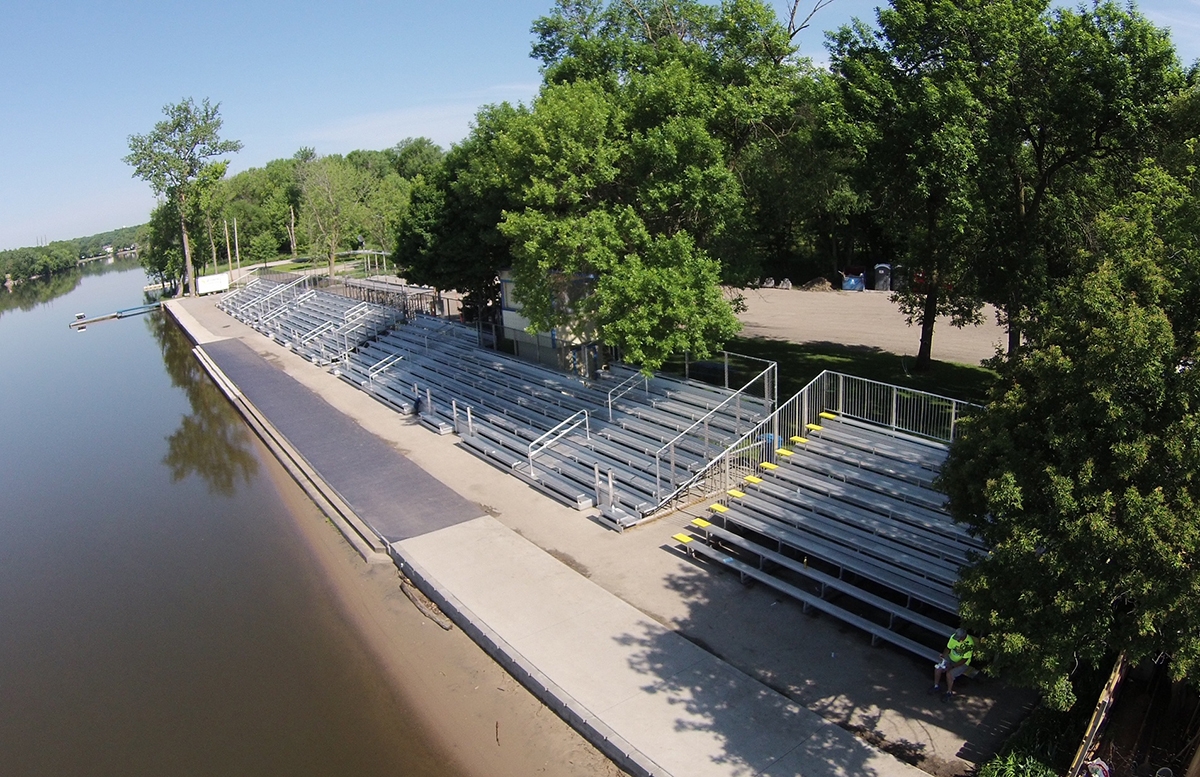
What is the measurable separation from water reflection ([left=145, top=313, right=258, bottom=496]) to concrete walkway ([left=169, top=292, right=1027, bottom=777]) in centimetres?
857

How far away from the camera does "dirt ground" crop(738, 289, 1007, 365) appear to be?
25.5 meters

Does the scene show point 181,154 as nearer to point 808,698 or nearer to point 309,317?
point 309,317

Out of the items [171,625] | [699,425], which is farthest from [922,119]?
[171,625]

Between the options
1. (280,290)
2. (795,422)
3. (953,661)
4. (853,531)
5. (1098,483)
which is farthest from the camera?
(280,290)

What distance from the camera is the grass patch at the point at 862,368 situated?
20.0m

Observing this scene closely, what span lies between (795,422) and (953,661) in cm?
651

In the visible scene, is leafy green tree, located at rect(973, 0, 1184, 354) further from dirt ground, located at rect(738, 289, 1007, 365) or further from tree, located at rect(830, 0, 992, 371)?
dirt ground, located at rect(738, 289, 1007, 365)

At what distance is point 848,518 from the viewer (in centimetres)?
1288

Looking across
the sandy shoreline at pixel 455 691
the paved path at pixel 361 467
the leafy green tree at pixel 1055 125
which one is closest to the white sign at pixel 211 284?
the paved path at pixel 361 467

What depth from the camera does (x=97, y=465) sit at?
22.7 metres

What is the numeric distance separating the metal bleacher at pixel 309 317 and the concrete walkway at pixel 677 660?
18.4 meters

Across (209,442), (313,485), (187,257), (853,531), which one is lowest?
(209,442)

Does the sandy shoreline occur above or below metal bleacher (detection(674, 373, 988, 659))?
below

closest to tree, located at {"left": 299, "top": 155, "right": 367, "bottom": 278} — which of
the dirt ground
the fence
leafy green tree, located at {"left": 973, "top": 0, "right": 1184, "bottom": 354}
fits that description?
the dirt ground
